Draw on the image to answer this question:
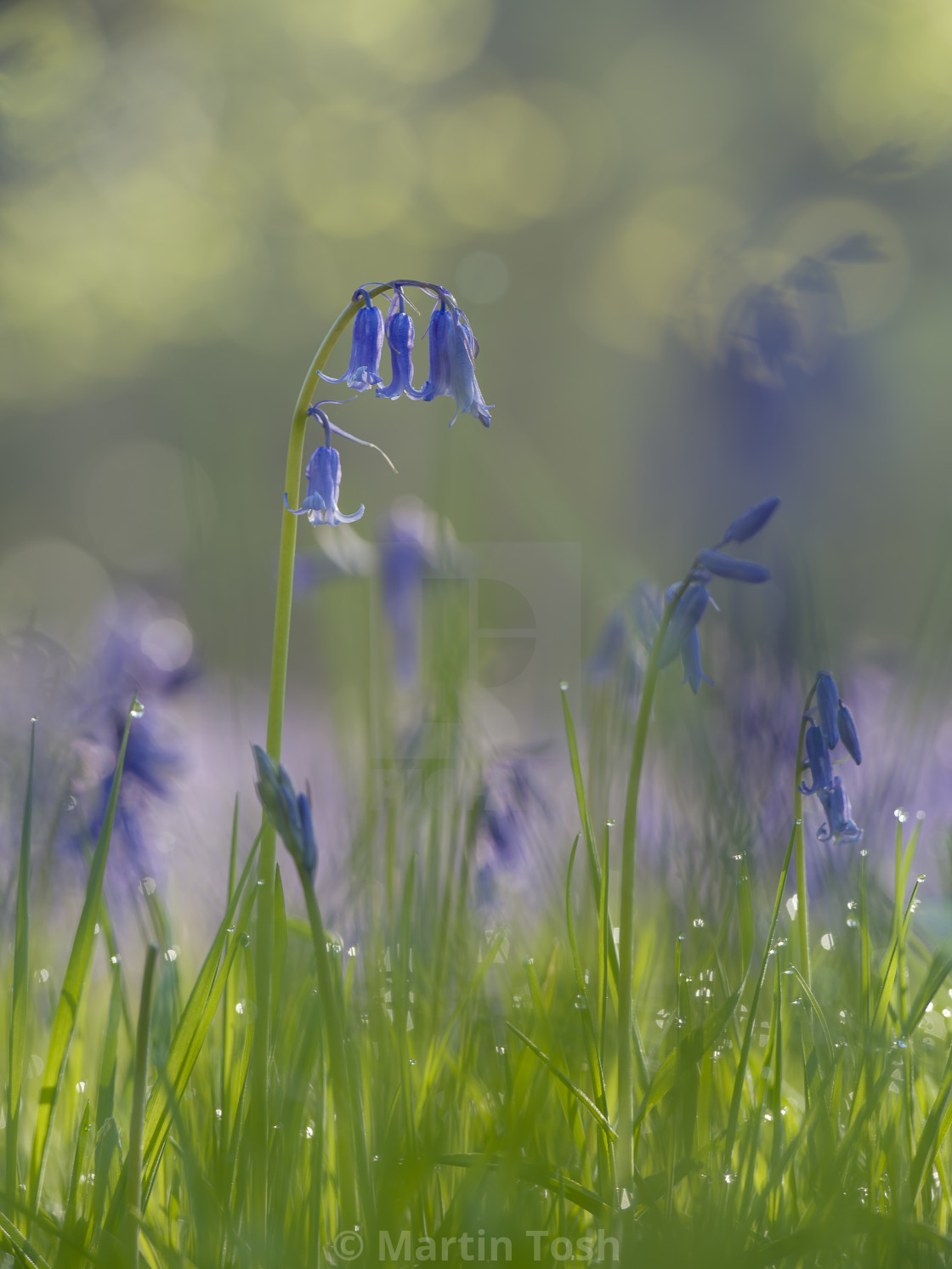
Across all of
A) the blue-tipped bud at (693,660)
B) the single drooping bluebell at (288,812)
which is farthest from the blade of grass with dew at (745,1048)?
the single drooping bluebell at (288,812)

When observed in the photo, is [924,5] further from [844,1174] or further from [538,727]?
[844,1174]

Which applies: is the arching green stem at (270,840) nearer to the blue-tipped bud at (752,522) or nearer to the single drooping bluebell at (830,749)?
the blue-tipped bud at (752,522)

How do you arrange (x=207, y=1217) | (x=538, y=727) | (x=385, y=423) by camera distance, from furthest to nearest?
1. (x=385, y=423)
2. (x=538, y=727)
3. (x=207, y=1217)

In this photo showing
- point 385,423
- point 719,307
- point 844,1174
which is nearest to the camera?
point 844,1174

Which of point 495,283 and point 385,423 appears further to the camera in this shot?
point 385,423

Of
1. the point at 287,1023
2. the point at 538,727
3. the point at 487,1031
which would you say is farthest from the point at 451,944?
the point at 538,727

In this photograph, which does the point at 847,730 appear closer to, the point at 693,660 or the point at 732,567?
the point at 693,660

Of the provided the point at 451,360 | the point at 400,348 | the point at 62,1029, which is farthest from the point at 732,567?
the point at 62,1029
